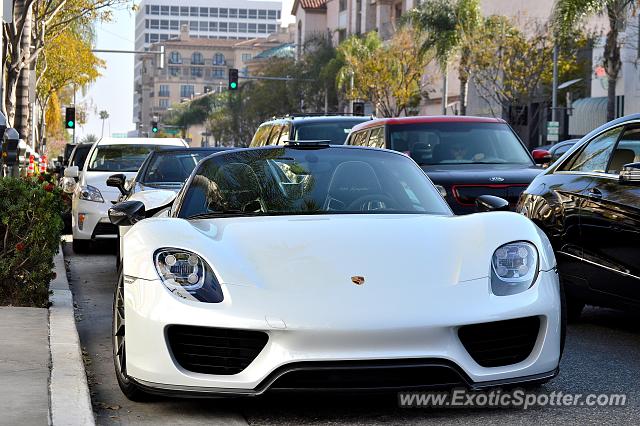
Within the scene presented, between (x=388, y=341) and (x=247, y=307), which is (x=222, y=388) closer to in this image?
(x=247, y=307)

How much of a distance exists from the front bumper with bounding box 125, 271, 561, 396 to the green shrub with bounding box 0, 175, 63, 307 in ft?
12.0

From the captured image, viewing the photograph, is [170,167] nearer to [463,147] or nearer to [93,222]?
[93,222]

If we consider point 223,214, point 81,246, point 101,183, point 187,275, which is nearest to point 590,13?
point 101,183

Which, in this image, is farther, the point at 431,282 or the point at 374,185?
the point at 374,185

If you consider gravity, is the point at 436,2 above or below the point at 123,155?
above

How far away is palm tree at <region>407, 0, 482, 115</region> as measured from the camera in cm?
6122

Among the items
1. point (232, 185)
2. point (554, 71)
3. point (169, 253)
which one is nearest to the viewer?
point (169, 253)

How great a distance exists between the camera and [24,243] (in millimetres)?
9672

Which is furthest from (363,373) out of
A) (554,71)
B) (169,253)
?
(554,71)

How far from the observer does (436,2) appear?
63594 millimetres

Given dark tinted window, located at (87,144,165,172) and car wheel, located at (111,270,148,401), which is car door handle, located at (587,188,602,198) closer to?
car wheel, located at (111,270,148,401)

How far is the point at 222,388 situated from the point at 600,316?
508 cm

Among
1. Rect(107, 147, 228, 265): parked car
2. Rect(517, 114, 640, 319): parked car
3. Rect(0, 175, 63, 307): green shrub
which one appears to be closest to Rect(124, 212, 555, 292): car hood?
Rect(517, 114, 640, 319): parked car

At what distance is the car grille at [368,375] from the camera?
5773mm
